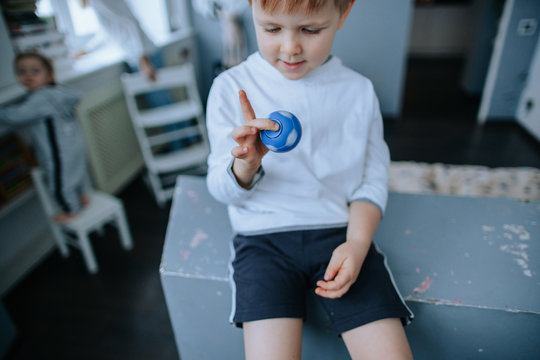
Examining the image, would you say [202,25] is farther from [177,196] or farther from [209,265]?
[209,265]

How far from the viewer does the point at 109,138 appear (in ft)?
6.81

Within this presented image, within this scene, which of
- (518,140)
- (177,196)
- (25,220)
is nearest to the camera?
(177,196)

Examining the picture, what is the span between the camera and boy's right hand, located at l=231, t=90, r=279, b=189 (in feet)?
1.87

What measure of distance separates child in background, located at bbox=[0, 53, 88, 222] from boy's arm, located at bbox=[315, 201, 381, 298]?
1.28 m

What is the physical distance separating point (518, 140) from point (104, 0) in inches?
129

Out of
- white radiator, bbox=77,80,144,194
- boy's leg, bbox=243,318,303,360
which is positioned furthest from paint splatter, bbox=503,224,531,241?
white radiator, bbox=77,80,144,194

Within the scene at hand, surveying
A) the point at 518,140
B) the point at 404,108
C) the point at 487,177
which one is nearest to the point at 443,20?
the point at 404,108

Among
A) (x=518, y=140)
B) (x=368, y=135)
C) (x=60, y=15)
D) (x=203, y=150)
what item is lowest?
(x=518, y=140)

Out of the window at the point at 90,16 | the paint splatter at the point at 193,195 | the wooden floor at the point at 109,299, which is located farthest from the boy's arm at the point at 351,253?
the window at the point at 90,16

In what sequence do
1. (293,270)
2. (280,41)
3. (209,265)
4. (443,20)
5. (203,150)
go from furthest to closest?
1. (443,20)
2. (203,150)
3. (209,265)
4. (293,270)
5. (280,41)

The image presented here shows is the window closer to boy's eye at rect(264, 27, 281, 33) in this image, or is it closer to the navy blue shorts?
boy's eye at rect(264, 27, 281, 33)

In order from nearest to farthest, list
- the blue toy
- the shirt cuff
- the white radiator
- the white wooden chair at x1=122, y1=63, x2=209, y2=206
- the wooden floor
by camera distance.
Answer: the blue toy
the shirt cuff
the wooden floor
the white radiator
the white wooden chair at x1=122, y1=63, x2=209, y2=206

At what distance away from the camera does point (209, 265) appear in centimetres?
85

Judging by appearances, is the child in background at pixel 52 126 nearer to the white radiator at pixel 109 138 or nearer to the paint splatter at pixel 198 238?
the white radiator at pixel 109 138
